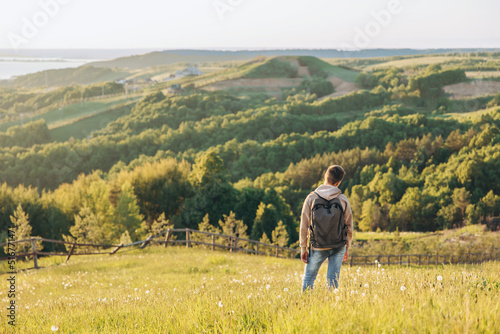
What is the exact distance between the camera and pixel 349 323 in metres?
3.62

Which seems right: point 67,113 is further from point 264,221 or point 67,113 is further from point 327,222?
point 327,222

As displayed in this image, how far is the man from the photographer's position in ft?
21.4

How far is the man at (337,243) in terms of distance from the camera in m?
6.52

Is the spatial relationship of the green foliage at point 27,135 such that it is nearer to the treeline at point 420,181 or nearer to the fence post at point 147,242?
the treeline at point 420,181

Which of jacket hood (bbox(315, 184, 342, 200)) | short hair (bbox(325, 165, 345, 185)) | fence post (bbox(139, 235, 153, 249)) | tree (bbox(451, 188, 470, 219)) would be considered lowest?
tree (bbox(451, 188, 470, 219))

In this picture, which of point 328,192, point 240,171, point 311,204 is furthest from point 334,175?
point 240,171

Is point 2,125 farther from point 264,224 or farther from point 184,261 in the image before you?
point 184,261

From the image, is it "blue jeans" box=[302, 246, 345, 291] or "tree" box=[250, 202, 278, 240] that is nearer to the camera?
"blue jeans" box=[302, 246, 345, 291]

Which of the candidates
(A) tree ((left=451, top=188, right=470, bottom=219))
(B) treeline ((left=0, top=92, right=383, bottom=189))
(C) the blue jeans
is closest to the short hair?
(C) the blue jeans

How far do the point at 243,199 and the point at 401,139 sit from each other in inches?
4282

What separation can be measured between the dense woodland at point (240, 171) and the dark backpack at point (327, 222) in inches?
1045

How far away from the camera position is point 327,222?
255 inches

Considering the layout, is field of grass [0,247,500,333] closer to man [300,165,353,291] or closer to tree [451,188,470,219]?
man [300,165,353,291]

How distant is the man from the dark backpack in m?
0.02
